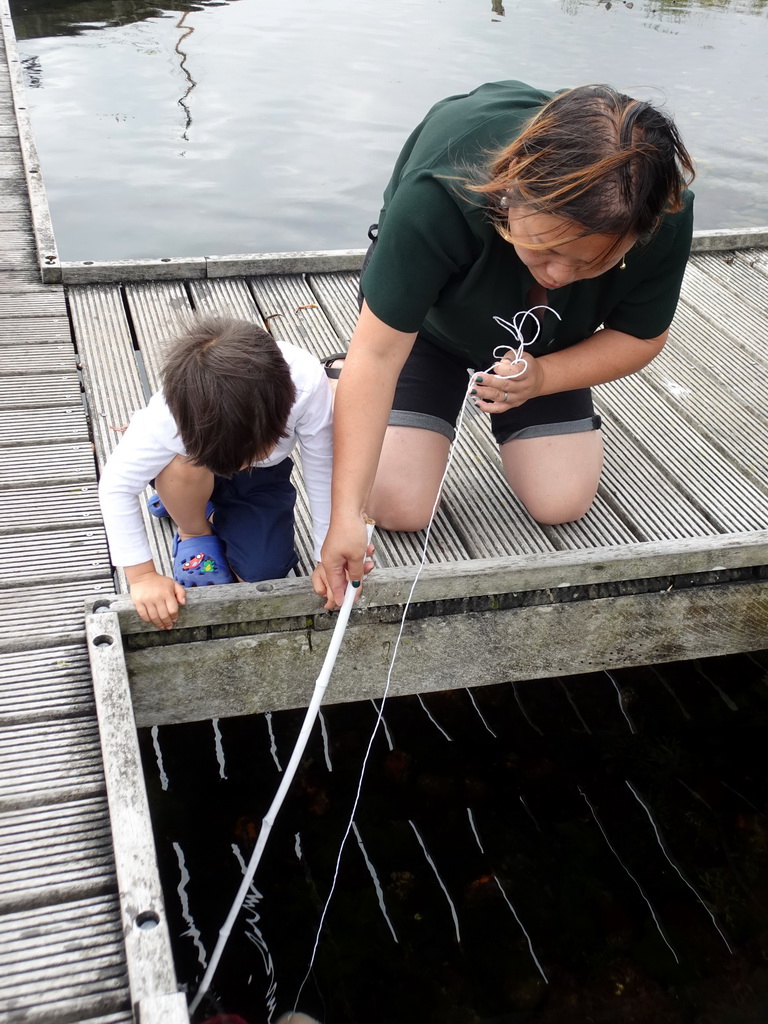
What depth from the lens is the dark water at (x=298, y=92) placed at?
7945 mm

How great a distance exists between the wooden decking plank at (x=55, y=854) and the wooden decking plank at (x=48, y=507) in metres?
0.94

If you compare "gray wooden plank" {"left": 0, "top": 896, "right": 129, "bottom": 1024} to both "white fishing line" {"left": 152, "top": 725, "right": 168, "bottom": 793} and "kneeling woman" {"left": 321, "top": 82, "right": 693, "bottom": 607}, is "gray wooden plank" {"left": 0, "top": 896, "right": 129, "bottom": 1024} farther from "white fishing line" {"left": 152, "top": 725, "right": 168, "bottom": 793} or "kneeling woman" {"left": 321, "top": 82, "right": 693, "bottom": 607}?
"white fishing line" {"left": 152, "top": 725, "right": 168, "bottom": 793}

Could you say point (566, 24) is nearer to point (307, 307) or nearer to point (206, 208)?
point (206, 208)

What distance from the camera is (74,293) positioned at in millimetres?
3910

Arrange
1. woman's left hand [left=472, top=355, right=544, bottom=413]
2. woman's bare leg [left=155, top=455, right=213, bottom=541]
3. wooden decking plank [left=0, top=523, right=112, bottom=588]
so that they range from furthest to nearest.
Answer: wooden decking plank [left=0, top=523, right=112, bottom=588] < woman's left hand [left=472, top=355, right=544, bottom=413] < woman's bare leg [left=155, top=455, right=213, bottom=541]

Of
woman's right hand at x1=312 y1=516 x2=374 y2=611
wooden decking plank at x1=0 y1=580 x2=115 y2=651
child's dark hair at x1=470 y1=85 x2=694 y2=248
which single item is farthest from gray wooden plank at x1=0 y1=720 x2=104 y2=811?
child's dark hair at x1=470 y1=85 x2=694 y2=248

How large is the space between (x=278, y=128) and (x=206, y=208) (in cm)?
214

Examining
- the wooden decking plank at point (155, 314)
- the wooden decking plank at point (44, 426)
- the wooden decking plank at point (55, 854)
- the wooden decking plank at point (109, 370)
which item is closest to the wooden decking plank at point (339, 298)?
the wooden decking plank at point (155, 314)

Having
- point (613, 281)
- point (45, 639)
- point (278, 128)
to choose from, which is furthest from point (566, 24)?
point (45, 639)

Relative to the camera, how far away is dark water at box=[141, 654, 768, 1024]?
2.66 metres

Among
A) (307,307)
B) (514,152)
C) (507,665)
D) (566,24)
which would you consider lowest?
(566,24)

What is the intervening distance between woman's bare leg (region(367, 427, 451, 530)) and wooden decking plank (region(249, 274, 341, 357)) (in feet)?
3.15

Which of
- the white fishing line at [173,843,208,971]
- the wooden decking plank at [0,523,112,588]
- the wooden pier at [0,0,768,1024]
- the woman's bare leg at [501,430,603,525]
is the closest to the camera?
the wooden pier at [0,0,768,1024]

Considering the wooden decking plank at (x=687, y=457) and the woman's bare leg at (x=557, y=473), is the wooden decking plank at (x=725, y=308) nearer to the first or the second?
the wooden decking plank at (x=687, y=457)
